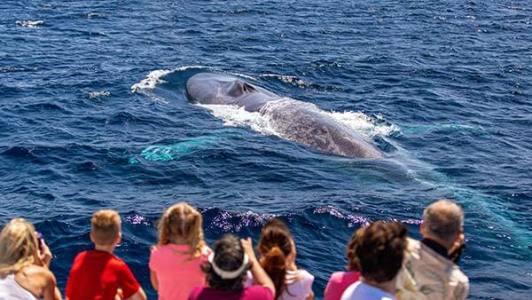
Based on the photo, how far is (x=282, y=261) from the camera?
8555 millimetres

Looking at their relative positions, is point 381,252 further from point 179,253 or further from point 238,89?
point 238,89

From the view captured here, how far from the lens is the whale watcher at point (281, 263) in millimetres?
8555

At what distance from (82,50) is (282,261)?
31234 mm

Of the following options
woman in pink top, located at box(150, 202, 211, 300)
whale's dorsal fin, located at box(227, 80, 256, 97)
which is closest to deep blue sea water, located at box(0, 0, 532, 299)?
whale's dorsal fin, located at box(227, 80, 256, 97)

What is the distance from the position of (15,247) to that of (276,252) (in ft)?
9.37

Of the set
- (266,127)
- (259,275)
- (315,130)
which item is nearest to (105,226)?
(259,275)

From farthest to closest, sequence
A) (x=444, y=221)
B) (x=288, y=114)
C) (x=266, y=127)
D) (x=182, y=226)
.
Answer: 1. (x=288, y=114)
2. (x=266, y=127)
3. (x=182, y=226)
4. (x=444, y=221)

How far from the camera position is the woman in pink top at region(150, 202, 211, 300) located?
340 inches

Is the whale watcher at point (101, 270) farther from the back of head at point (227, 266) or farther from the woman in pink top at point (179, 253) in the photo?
the back of head at point (227, 266)

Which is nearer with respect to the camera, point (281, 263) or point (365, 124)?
point (281, 263)

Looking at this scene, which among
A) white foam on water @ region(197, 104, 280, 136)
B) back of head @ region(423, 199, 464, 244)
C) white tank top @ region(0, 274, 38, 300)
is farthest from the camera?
white foam on water @ region(197, 104, 280, 136)

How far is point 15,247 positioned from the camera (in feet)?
27.1

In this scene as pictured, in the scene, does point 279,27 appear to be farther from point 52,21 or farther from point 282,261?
point 282,261

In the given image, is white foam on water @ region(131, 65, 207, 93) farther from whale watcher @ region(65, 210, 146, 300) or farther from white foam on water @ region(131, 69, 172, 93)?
whale watcher @ region(65, 210, 146, 300)
